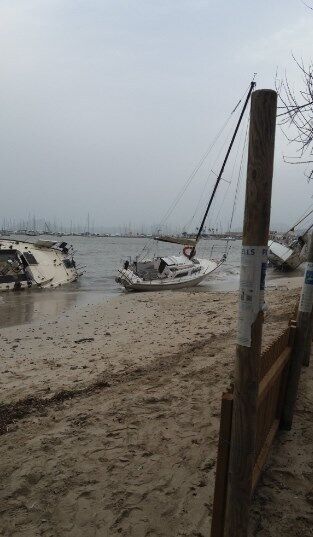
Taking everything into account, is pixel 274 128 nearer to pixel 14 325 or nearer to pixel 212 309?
pixel 212 309

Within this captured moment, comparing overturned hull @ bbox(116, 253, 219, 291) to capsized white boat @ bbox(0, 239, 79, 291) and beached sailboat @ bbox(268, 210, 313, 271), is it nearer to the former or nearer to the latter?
capsized white boat @ bbox(0, 239, 79, 291)

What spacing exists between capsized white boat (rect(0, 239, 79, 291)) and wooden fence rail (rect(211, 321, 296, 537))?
19.4 metres

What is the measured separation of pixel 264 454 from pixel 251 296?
1.98m

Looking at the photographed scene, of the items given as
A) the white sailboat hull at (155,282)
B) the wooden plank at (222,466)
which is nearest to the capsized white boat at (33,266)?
the white sailboat hull at (155,282)

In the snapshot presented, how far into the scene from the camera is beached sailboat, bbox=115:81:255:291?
2125 centimetres

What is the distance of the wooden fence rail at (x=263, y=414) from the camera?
2453 millimetres

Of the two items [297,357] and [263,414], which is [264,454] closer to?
[263,414]

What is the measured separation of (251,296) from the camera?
2209 mm

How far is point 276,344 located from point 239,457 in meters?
1.40

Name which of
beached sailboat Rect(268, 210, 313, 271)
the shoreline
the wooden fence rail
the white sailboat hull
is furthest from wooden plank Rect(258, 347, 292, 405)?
beached sailboat Rect(268, 210, 313, 271)

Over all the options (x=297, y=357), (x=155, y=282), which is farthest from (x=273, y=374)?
(x=155, y=282)

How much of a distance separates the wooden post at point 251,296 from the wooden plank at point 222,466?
43 millimetres

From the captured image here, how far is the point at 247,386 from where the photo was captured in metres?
2.35

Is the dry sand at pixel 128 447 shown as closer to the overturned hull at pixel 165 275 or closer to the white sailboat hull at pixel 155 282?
the white sailboat hull at pixel 155 282
